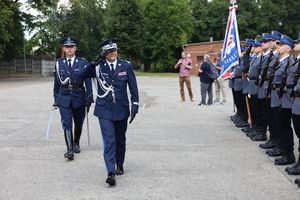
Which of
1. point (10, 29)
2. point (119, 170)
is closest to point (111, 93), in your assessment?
point (119, 170)

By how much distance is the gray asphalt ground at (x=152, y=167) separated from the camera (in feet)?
20.1

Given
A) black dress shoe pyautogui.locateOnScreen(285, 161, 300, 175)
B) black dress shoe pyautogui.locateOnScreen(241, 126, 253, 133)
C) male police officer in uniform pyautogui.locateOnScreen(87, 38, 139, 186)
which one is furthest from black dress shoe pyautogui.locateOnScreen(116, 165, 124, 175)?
black dress shoe pyautogui.locateOnScreen(241, 126, 253, 133)

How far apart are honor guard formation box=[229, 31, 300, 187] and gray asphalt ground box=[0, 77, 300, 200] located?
32 cm

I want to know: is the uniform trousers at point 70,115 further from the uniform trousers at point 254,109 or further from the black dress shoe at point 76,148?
the uniform trousers at point 254,109

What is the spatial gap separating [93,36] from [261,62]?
71336 mm

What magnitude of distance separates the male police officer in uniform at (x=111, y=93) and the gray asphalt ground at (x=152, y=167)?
0.63 m

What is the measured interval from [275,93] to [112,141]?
299cm

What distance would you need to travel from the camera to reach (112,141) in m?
6.53

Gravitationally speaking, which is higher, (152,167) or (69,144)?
(69,144)

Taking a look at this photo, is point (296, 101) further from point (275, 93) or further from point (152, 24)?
point (152, 24)

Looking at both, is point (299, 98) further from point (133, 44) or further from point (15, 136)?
point (133, 44)

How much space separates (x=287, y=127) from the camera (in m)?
7.71

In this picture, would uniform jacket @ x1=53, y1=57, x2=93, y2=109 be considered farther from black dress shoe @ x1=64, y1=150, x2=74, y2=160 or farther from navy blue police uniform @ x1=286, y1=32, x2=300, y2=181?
navy blue police uniform @ x1=286, y1=32, x2=300, y2=181

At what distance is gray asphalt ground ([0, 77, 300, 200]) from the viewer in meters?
6.12
